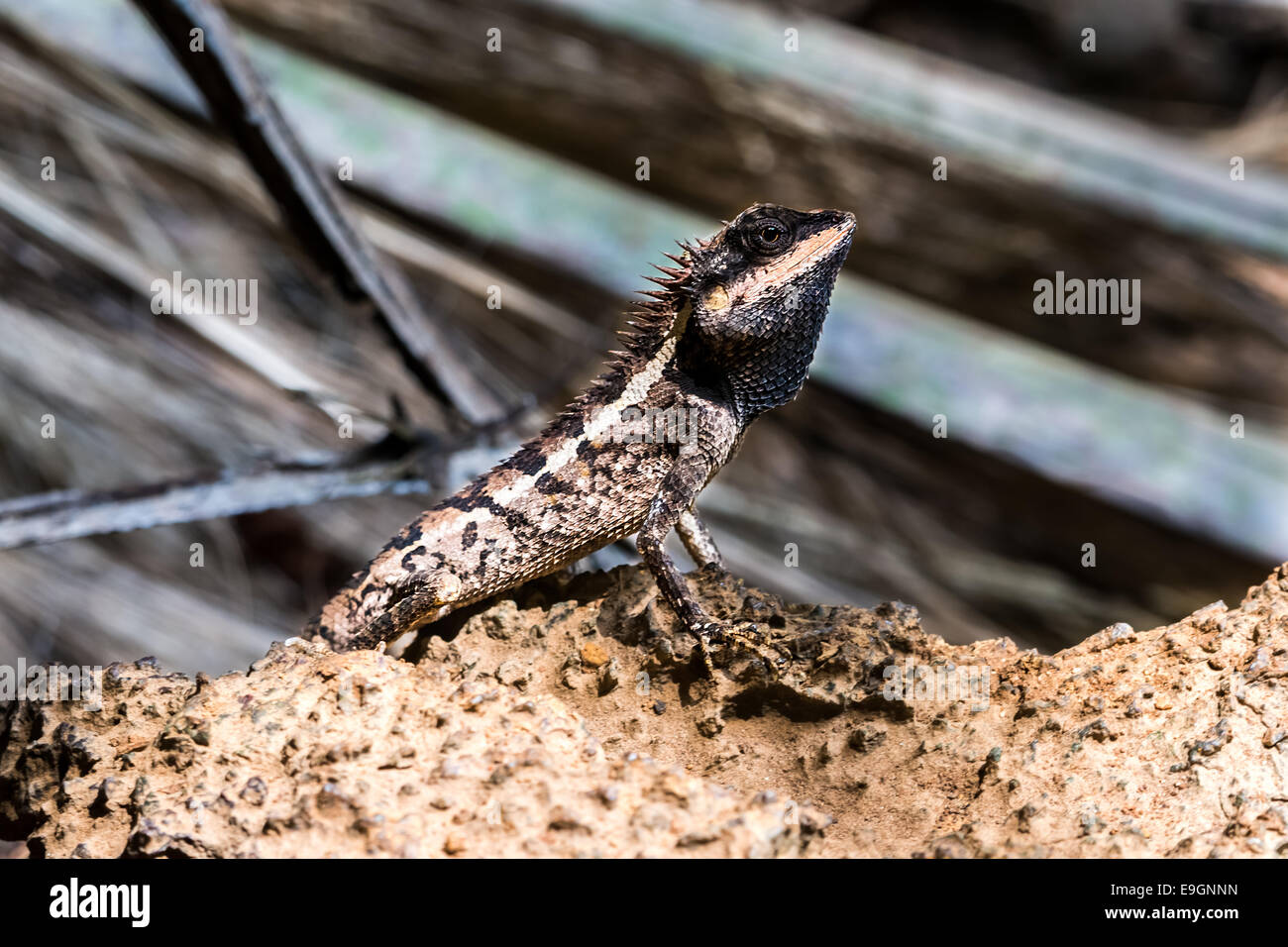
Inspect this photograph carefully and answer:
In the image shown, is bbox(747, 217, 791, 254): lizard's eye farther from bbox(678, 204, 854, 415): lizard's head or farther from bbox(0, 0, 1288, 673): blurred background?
bbox(0, 0, 1288, 673): blurred background

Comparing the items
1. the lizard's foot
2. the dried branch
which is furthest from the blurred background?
the lizard's foot

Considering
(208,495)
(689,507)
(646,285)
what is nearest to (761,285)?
(689,507)

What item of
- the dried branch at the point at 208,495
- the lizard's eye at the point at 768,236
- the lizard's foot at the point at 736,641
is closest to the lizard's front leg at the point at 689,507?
the lizard's foot at the point at 736,641

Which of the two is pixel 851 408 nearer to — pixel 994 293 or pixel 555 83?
pixel 994 293

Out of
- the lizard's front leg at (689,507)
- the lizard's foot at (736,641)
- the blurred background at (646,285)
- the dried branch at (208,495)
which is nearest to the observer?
the lizard's foot at (736,641)

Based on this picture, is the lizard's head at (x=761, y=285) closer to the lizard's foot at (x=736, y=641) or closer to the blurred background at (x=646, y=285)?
the lizard's foot at (x=736, y=641)
